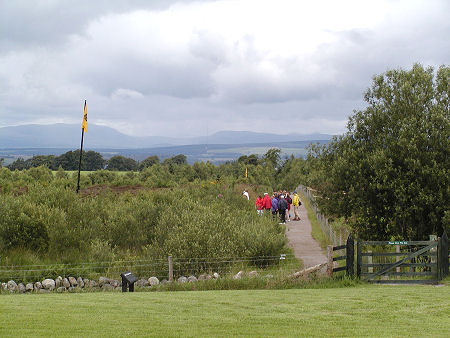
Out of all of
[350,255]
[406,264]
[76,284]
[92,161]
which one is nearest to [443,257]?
[406,264]

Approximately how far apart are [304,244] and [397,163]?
6.29 meters

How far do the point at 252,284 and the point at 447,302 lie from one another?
6076mm

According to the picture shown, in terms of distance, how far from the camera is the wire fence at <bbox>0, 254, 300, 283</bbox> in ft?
64.4

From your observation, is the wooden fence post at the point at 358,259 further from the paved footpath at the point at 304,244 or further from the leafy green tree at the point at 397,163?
the leafy green tree at the point at 397,163

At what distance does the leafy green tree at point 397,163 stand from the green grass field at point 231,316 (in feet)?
32.1

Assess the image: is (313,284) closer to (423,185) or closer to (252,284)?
(252,284)

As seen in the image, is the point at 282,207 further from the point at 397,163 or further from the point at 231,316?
the point at 231,316

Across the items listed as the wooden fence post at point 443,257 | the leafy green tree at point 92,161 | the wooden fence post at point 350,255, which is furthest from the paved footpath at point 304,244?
the leafy green tree at point 92,161

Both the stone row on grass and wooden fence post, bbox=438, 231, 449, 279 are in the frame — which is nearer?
wooden fence post, bbox=438, 231, 449, 279

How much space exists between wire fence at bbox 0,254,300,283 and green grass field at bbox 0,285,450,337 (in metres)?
6.58

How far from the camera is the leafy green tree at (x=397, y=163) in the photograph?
22453 mm

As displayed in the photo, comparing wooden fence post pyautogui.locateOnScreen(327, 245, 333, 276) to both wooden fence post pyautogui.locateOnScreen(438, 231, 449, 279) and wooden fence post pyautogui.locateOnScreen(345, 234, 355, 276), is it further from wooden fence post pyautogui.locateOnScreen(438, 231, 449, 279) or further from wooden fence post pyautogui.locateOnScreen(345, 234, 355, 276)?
wooden fence post pyautogui.locateOnScreen(438, 231, 449, 279)

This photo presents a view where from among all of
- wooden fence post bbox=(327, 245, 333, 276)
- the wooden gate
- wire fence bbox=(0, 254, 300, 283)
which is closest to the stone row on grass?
wire fence bbox=(0, 254, 300, 283)

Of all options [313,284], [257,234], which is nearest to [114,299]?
[313,284]
